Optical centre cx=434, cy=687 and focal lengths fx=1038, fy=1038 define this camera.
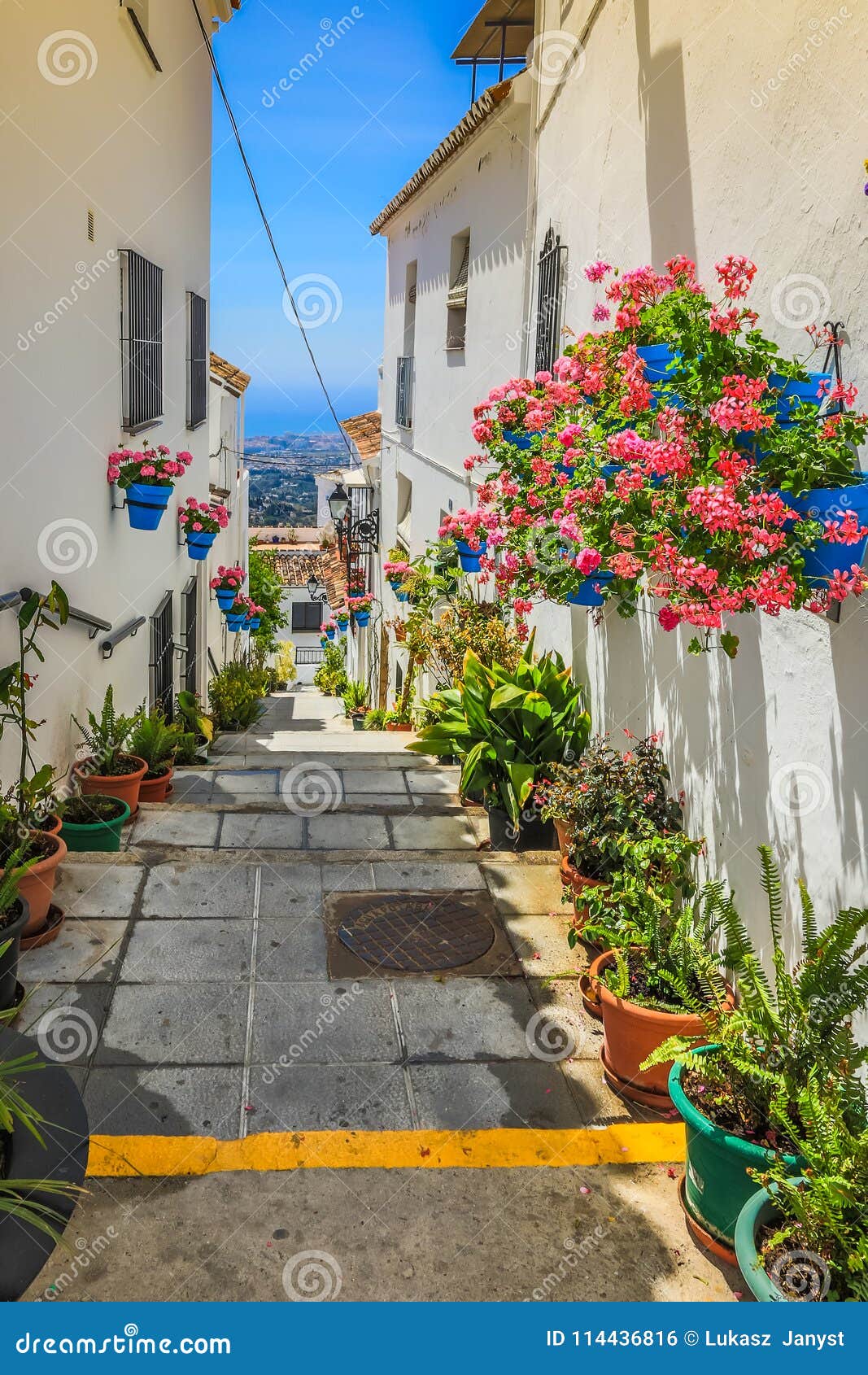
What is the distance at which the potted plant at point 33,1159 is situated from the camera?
2207 millimetres

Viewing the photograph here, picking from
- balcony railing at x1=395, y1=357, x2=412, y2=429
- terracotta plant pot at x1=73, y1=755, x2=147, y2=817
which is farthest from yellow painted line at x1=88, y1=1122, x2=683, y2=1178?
balcony railing at x1=395, y1=357, x2=412, y2=429

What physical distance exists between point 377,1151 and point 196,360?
10.1 meters

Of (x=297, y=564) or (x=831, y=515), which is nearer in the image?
(x=831, y=515)

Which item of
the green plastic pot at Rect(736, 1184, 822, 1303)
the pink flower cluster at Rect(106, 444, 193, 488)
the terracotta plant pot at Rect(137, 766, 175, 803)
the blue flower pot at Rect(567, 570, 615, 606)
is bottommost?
the green plastic pot at Rect(736, 1184, 822, 1303)

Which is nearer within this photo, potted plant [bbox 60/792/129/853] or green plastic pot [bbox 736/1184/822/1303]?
green plastic pot [bbox 736/1184/822/1303]

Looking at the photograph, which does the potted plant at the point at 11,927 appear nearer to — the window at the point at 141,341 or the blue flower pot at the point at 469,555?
the window at the point at 141,341

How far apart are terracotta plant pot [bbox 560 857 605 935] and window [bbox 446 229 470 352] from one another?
7906 mm

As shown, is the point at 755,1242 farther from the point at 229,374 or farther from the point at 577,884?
the point at 229,374

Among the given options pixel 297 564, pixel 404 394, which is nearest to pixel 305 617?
pixel 297 564

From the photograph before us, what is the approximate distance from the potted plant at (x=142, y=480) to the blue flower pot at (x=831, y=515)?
5.22m

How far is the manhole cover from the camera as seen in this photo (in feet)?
16.0

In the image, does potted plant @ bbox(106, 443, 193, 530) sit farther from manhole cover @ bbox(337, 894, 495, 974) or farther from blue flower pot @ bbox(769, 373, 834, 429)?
blue flower pot @ bbox(769, 373, 834, 429)

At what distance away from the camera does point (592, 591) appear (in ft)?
16.1

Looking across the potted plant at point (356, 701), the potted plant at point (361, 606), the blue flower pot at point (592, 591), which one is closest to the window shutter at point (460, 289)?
the potted plant at point (361, 606)
